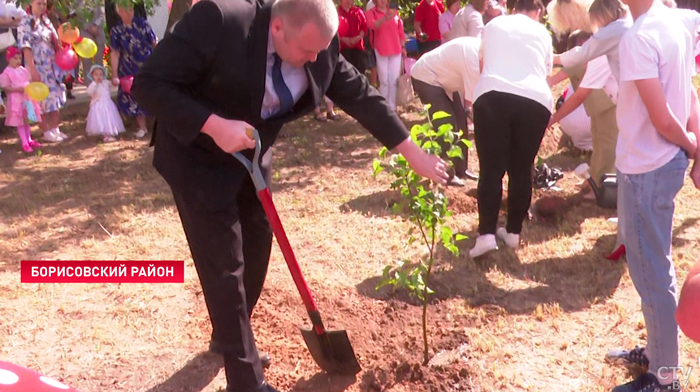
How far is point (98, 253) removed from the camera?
5074 mm

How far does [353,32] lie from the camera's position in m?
9.42

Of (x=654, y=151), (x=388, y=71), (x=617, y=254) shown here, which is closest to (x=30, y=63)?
(x=388, y=71)

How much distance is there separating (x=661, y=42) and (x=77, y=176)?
19.2 feet

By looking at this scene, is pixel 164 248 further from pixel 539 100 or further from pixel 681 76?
pixel 681 76

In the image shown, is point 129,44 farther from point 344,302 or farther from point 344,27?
point 344,302

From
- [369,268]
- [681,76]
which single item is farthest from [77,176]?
[681,76]

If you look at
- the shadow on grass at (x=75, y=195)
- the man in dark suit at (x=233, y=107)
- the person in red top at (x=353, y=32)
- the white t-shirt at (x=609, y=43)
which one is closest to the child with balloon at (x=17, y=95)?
the shadow on grass at (x=75, y=195)

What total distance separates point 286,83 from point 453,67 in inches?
118

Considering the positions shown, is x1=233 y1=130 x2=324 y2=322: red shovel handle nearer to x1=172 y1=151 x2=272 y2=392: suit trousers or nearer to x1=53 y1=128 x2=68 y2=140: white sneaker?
x1=172 y1=151 x2=272 y2=392: suit trousers

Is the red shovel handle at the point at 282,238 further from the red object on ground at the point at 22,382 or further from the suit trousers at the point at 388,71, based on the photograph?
the suit trousers at the point at 388,71

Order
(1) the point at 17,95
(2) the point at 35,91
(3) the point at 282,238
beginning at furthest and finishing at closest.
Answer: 1. (1) the point at 17,95
2. (2) the point at 35,91
3. (3) the point at 282,238

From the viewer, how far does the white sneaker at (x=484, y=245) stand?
15.2ft

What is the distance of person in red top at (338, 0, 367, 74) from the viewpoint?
932 centimetres

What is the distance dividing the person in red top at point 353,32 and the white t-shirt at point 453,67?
11.5 feet
